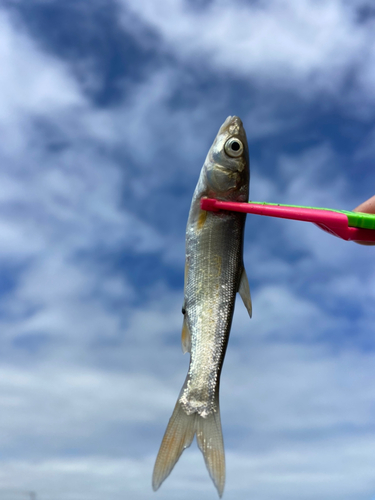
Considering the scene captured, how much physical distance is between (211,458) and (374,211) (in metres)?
4.86

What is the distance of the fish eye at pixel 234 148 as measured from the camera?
7844mm

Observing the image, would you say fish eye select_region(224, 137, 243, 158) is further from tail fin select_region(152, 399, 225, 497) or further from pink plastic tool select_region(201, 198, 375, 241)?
tail fin select_region(152, 399, 225, 497)

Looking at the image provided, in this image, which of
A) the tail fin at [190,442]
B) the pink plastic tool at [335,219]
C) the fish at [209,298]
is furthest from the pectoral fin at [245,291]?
the tail fin at [190,442]

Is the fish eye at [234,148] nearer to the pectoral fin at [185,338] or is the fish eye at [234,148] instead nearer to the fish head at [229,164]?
the fish head at [229,164]

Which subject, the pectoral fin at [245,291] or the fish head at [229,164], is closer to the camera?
the pectoral fin at [245,291]

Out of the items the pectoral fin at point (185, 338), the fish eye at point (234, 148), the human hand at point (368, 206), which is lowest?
the pectoral fin at point (185, 338)

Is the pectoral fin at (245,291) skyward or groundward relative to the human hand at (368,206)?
groundward

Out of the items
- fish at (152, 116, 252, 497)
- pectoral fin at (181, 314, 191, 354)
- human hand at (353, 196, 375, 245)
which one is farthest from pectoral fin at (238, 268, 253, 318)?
human hand at (353, 196, 375, 245)

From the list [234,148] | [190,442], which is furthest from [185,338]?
[234,148]

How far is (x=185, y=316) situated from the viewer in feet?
23.6

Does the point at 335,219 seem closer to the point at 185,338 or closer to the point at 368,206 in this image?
the point at 368,206

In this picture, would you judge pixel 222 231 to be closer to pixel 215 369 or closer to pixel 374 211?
pixel 215 369

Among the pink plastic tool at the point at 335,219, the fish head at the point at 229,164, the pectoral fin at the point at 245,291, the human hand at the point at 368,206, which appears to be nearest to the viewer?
the pink plastic tool at the point at 335,219

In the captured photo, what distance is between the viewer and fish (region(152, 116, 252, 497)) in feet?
22.6
